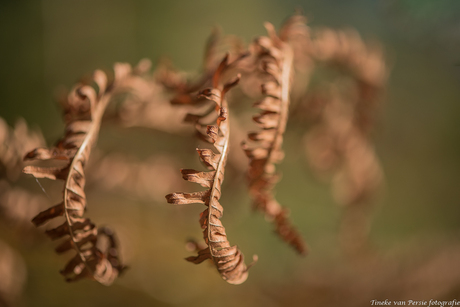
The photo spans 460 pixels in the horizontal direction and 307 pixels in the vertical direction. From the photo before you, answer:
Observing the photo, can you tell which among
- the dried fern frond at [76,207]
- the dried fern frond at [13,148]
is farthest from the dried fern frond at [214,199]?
the dried fern frond at [13,148]

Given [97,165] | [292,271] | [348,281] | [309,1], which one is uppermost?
[309,1]

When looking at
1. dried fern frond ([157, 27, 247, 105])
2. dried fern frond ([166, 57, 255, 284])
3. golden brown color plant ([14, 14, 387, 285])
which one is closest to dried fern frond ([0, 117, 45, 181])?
golden brown color plant ([14, 14, 387, 285])

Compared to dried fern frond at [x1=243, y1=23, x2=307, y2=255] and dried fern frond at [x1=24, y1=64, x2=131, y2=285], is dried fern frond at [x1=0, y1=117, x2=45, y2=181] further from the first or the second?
dried fern frond at [x1=243, y1=23, x2=307, y2=255]

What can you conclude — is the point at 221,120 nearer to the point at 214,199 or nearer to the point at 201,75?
the point at 214,199

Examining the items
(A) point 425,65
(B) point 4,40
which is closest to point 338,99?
(B) point 4,40

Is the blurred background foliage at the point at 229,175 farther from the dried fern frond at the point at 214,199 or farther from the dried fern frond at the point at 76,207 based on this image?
the dried fern frond at the point at 214,199

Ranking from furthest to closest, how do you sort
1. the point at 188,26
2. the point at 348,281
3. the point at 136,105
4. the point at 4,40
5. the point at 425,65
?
1. the point at 425,65
2. the point at 188,26
3. the point at 4,40
4. the point at 348,281
5. the point at 136,105

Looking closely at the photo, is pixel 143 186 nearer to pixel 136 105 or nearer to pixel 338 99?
pixel 136 105
